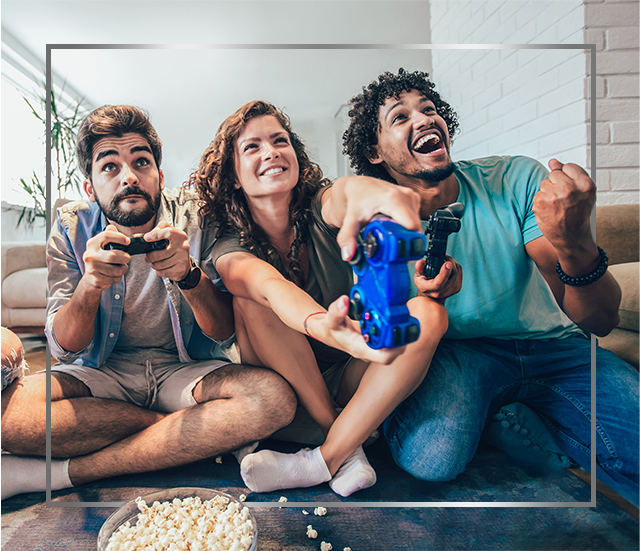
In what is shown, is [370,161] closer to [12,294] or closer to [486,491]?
[486,491]

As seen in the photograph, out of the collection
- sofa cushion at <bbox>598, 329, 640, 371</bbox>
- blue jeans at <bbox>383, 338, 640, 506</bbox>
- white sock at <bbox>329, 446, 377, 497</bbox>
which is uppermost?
sofa cushion at <bbox>598, 329, 640, 371</bbox>

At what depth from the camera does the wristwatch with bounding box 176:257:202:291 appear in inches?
44.1

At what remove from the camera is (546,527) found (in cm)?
106

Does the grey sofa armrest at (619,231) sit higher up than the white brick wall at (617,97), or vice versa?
the white brick wall at (617,97)

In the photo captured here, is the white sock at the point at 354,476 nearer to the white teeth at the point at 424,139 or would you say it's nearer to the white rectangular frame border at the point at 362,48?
the white rectangular frame border at the point at 362,48

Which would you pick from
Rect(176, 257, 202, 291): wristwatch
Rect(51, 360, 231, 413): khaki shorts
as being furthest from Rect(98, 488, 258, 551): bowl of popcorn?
Rect(176, 257, 202, 291): wristwatch

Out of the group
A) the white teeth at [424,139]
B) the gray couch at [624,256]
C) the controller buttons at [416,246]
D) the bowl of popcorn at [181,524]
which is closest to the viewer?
the controller buttons at [416,246]

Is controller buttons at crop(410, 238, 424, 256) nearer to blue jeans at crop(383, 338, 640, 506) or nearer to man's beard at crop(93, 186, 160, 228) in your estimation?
blue jeans at crop(383, 338, 640, 506)

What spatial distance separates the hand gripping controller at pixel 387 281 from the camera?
68 centimetres

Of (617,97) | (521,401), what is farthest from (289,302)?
(617,97)

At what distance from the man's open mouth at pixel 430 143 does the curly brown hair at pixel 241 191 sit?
10.3 inches

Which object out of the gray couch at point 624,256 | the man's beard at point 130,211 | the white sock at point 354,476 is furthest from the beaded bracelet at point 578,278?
the man's beard at point 130,211

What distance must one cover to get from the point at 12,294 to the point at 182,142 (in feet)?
2.50

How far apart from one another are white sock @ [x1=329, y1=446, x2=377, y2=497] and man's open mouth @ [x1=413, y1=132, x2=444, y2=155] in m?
0.81
